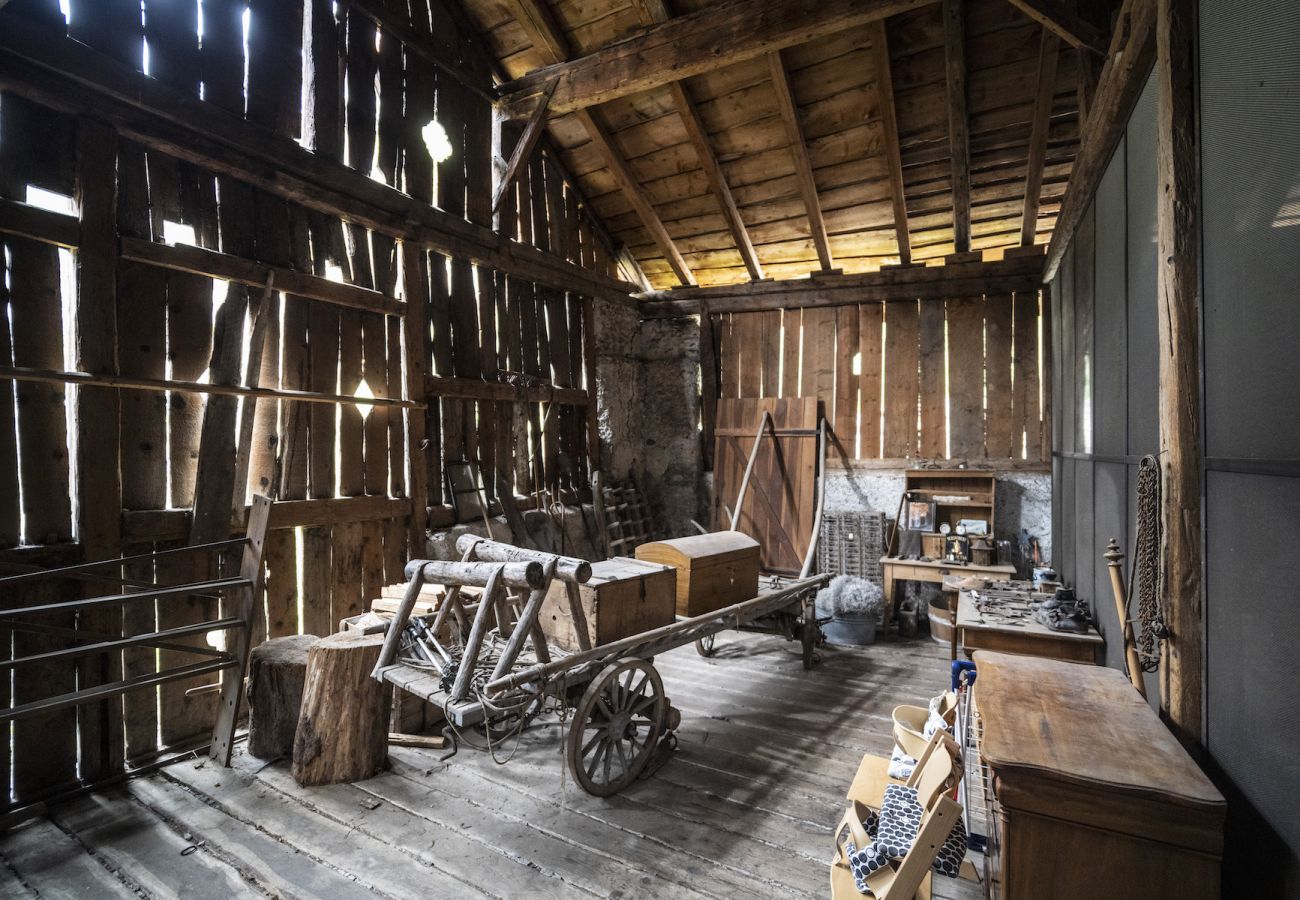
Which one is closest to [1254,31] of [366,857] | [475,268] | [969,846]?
[969,846]

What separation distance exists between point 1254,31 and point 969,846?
8.39 ft

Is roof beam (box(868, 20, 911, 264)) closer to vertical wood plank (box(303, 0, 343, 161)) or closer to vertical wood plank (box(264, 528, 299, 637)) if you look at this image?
vertical wood plank (box(303, 0, 343, 161))

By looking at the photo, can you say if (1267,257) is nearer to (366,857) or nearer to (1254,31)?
(1254,31)

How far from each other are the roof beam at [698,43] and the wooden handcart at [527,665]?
4354mm

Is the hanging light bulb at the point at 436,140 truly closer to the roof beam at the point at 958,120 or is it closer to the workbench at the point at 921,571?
the roof beam at the point at 958,120

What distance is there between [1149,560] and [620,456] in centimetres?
613

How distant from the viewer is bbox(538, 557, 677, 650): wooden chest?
364cm

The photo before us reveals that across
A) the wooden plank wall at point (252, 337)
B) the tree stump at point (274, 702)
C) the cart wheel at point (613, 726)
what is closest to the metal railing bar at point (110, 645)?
the tree stump at point (274, 702)

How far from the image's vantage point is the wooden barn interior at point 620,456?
75.8 inches

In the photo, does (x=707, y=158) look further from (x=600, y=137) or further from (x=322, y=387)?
(x=322, y=387)

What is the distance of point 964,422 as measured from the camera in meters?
7.02

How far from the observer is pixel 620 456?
318 inches

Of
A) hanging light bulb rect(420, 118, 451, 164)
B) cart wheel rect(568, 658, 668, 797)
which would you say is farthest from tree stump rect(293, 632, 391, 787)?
hanging light bulb rect(420, 118, 451, 164)

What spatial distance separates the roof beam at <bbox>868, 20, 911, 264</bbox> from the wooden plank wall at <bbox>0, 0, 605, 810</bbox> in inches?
145
